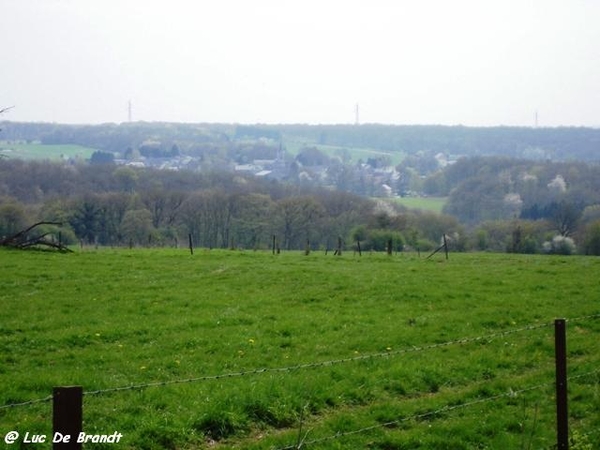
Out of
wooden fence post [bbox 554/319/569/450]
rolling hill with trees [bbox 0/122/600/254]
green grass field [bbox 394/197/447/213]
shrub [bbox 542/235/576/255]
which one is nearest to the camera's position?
wooden fence post [bbox 554/319/569/450]

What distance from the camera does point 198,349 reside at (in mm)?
16016

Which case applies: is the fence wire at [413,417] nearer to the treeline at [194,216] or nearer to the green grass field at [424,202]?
the treeline at [194,216]

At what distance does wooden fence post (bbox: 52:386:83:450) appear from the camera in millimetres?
5805

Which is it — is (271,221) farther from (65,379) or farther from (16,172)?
(65,379)

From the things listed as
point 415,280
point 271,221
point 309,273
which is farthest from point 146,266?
point 271,221

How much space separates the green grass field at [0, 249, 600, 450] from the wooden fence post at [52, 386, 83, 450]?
3168 millimetres

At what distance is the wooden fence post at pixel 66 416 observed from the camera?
5.80 meters

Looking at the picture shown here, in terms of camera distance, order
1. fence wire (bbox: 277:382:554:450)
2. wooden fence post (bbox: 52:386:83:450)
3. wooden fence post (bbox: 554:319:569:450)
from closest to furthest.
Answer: wooden fence post (bbox: 52:386:83:450) < wooden fence post (bbox: 554:319:569:450) < fence wire (bbox: 277:382:554:450)

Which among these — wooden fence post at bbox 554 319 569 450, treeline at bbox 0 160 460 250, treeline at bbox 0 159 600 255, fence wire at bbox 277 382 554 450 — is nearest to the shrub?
treeline at bbox 0 159 600 255

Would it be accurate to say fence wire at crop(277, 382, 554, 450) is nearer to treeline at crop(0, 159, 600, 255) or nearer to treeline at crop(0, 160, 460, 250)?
treeline at crop(0, 159, 600, 255)

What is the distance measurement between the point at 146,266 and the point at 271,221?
76.0 m

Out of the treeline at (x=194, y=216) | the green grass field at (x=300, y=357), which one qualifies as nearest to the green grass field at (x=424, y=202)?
the treeline at (x=194, y=216)

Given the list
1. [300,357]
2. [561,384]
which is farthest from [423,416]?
[300,357]

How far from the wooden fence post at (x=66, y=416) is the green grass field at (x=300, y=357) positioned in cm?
317
